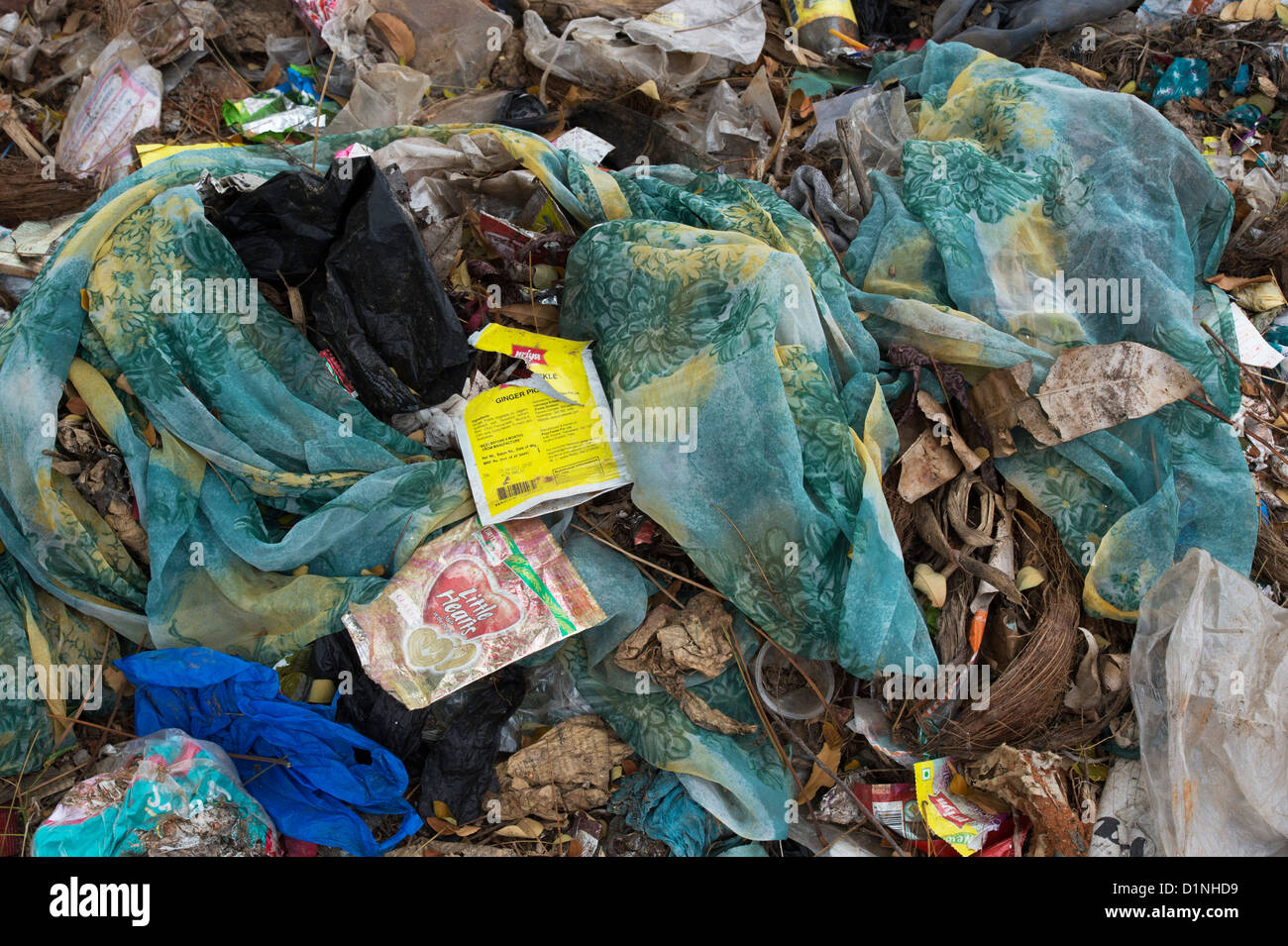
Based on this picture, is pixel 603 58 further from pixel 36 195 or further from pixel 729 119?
pixel 36 195

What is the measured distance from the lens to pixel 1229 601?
2045mm

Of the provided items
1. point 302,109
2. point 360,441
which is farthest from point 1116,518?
point 302,109

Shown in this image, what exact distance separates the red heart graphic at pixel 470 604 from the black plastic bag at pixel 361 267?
0.46m

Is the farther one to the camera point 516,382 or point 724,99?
point 724,99

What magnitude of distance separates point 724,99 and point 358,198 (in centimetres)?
154

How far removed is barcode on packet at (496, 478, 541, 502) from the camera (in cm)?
218

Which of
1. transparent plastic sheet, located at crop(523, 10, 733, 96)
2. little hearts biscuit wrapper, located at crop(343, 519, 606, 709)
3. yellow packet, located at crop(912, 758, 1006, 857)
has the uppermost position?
transparent plastic sheet, located at crop(523, 10, 733, 96)

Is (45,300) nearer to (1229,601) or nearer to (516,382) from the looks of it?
(516,382)

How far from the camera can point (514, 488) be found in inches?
85.9
